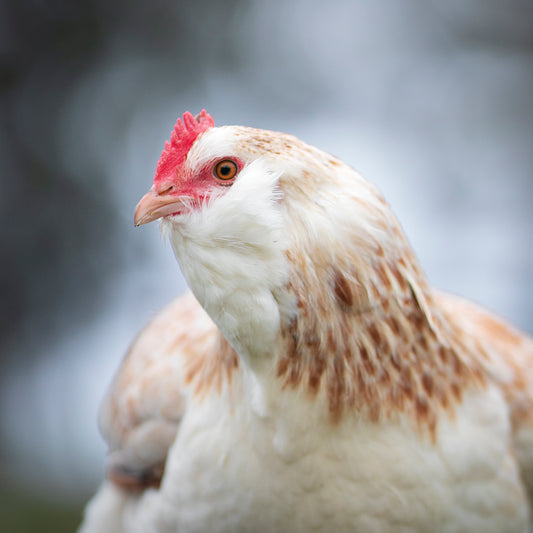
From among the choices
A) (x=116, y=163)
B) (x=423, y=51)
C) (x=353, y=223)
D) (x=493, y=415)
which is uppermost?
(x=423, y=51)

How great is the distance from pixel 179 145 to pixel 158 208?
134mm

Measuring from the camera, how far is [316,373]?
1.05m

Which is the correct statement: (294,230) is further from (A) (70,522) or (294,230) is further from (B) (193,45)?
(B) (193,45)

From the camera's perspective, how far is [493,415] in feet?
3.95

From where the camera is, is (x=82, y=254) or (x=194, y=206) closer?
(x=194, y=206)

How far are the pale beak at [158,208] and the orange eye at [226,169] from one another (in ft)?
0.23

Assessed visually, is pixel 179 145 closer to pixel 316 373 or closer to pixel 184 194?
pixel 184 194

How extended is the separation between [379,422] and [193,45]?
128 inches

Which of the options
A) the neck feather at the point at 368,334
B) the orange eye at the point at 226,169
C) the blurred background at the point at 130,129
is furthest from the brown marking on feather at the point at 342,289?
the blurred background at the point at 130,129

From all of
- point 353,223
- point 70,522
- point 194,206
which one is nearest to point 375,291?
point 353,223

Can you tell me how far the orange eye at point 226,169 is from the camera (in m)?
0.99

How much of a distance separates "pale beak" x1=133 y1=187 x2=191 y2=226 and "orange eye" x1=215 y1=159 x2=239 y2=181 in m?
0.07

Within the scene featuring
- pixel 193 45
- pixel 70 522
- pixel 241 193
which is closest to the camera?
pixel 241 193

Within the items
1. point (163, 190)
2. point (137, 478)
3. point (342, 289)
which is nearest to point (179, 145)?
point (163, 190)
